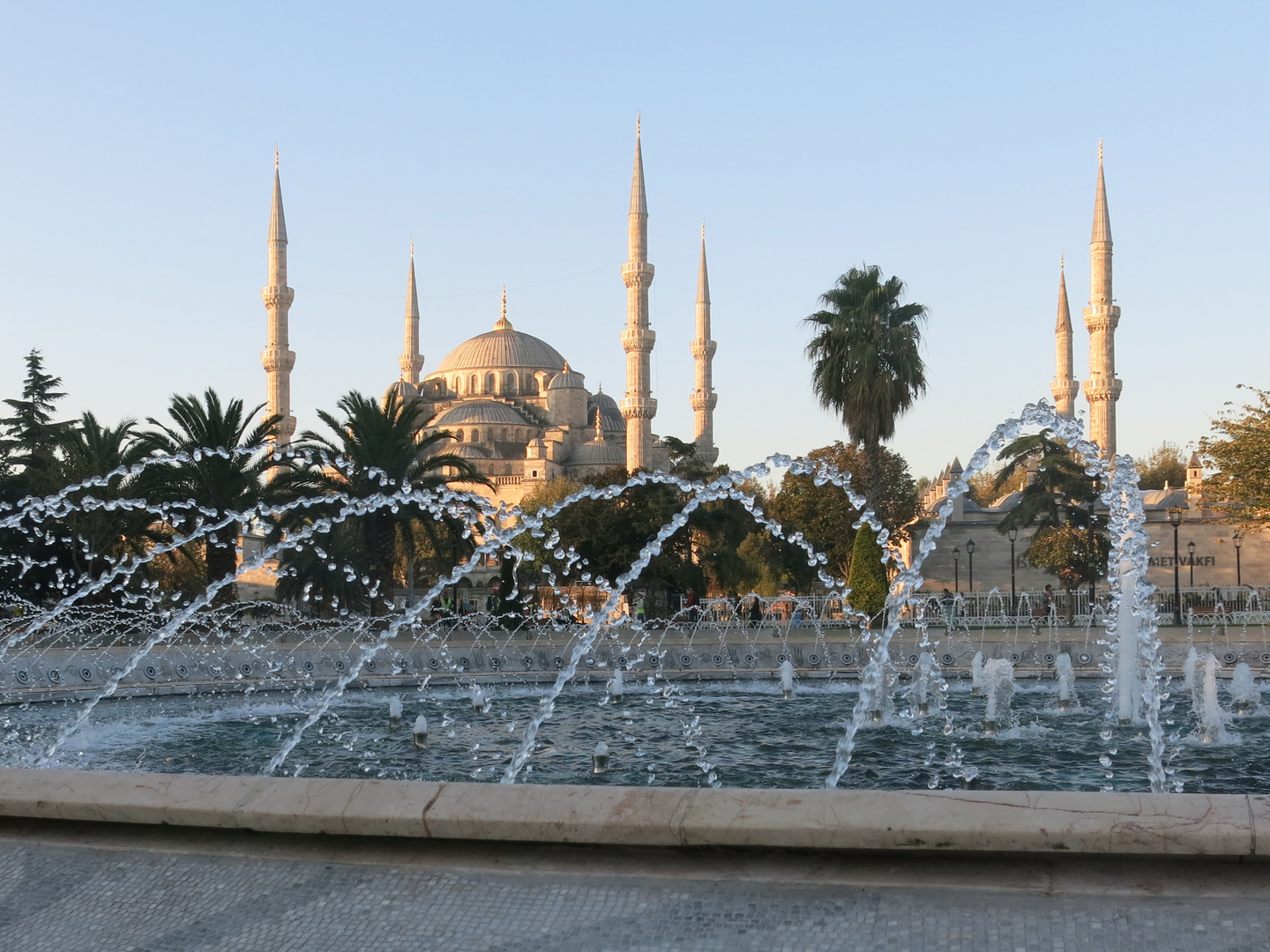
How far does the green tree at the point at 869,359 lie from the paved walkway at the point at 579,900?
58.9ft

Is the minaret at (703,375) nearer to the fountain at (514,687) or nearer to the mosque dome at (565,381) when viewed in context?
the mosque dome at (565,381)

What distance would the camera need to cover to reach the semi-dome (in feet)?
201

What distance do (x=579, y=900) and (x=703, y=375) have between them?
4606cm

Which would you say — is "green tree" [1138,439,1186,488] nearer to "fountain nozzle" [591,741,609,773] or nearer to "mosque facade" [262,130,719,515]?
"mosque facade" [262,130,719,515]

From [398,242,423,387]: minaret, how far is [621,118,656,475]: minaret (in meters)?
24.5

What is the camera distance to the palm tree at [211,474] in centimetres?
1830

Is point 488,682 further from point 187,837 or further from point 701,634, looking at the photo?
point 187,837

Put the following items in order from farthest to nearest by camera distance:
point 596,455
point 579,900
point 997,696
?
point 596,455 → point 997,696 → point 579,900

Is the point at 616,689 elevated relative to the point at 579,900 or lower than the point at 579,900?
lower

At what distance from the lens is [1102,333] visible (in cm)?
3656

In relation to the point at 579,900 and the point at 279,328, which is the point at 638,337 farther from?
the point at 579,900

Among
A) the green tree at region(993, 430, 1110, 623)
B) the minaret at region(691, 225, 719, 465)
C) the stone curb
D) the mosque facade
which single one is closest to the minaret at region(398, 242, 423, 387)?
the mosque facade

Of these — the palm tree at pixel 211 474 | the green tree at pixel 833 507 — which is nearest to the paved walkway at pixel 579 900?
the palm tree at pixel 211 474

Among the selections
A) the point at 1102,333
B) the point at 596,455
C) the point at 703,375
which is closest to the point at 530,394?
the point at 596,455
